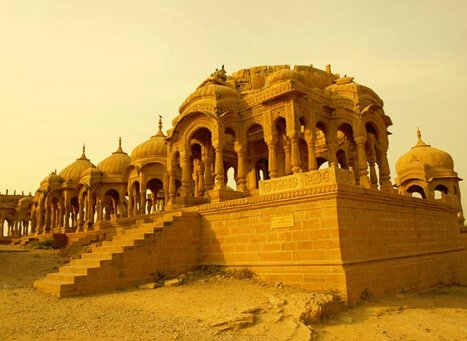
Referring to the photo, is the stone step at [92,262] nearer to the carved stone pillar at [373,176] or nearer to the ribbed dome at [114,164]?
the carved stone pillar at [373,176]

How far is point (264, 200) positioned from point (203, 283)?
300cm

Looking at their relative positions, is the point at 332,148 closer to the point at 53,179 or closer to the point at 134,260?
the point at 134,260

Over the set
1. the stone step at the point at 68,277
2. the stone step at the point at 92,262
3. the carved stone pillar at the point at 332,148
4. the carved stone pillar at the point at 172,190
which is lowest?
the stone step at the point at 68,277

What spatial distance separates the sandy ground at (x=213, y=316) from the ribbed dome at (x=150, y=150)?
1572 centimetres

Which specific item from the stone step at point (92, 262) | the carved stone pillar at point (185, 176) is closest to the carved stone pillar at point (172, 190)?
the carved stone pillar at point (185, 176)

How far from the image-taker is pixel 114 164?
30.2 m

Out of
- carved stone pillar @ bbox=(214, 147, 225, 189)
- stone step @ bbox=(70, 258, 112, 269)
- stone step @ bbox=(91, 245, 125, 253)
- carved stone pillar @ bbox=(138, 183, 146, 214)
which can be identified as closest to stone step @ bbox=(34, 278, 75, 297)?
stone step @ bbox=(70, 258, 112, 269)

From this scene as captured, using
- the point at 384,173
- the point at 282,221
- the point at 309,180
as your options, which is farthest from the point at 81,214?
the point at 309,180

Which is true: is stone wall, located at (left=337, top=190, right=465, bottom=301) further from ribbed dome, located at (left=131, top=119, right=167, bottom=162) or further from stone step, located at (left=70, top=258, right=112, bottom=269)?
ribbed dome, located at (left=131, top=119, right=167, bottom=162)

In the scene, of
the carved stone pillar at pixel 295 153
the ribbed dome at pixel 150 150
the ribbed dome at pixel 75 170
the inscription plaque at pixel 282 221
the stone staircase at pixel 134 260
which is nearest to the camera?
the stone staircase at pixel 134 260

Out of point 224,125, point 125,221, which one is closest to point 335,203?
point 224,125

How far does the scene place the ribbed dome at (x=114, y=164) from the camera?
29906 millimetres

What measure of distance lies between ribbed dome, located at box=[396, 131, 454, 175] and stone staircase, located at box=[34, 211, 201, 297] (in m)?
21.8

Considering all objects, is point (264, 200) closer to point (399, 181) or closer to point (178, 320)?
point (178, 320)
